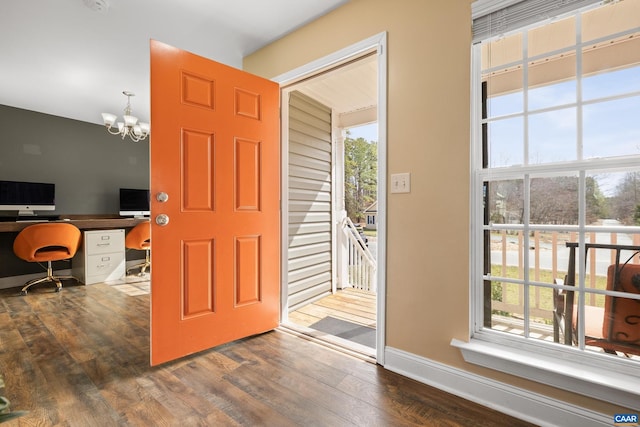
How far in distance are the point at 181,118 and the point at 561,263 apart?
229 cm

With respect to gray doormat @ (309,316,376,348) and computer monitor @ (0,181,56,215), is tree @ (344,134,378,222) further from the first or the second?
computer monitor @ (0,181,56,215)

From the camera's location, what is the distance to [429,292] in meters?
→ 1.71

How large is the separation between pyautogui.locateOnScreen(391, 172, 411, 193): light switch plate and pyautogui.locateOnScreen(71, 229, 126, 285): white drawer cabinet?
4.38 metres

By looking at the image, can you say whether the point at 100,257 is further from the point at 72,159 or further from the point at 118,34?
the point at 118,34

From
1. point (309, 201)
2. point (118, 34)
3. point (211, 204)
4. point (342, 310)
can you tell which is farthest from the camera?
point (309, 201)

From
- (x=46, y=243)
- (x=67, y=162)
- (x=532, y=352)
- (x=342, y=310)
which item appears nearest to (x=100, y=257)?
(x=46, y=243)

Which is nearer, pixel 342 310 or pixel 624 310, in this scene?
pixel 624 310

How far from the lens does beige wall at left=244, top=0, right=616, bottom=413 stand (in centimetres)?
159

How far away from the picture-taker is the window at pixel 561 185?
129cm

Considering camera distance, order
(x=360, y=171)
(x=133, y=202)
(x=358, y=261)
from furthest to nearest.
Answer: (x=360, y=171)
(x=133, y=202)
(x=358, y=261)

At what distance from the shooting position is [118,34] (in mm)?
2477

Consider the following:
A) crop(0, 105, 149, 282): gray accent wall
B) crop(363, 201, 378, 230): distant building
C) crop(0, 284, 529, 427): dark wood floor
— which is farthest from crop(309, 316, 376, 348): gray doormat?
crop(0, 105, 149, 282): gray accent wall

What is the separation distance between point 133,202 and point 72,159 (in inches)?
40.5

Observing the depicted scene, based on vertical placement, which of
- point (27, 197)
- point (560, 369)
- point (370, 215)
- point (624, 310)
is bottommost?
point (560, 369)
